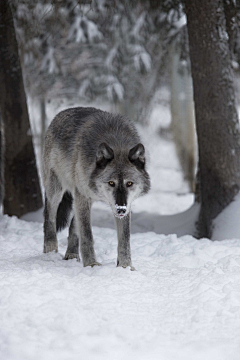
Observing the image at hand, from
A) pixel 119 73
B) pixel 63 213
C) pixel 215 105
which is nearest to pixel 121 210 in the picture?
pixel 63 213

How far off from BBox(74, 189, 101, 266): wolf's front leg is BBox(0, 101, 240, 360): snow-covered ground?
218 mm

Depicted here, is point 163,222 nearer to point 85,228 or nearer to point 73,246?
point 73,246

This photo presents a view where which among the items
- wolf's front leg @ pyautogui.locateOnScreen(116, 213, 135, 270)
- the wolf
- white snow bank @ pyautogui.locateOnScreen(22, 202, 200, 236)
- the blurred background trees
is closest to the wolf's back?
the wolf

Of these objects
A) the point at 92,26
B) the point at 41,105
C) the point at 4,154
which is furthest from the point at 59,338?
the point at 41,105

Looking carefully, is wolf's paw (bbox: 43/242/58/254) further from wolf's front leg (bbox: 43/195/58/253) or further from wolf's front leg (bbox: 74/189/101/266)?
wolf's front leg (bbox: 74/189/101/266)

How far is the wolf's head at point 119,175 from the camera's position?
446 cm

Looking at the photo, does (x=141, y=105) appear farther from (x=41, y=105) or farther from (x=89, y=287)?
(x=89, y=287)

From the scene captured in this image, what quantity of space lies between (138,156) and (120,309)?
67.3 inches

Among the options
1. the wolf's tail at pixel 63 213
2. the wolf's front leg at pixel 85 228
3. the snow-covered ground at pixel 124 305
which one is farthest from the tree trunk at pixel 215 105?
the wolf's front leg at pixel 85 228

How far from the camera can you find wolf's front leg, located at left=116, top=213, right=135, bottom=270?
4836 mm

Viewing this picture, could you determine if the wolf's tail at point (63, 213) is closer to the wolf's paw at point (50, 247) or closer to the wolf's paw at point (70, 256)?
the wolf's paw at point (50, 247)

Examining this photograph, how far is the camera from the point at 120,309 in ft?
12.0

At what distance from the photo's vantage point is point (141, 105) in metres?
23.4

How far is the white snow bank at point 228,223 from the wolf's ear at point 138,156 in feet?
9.16
